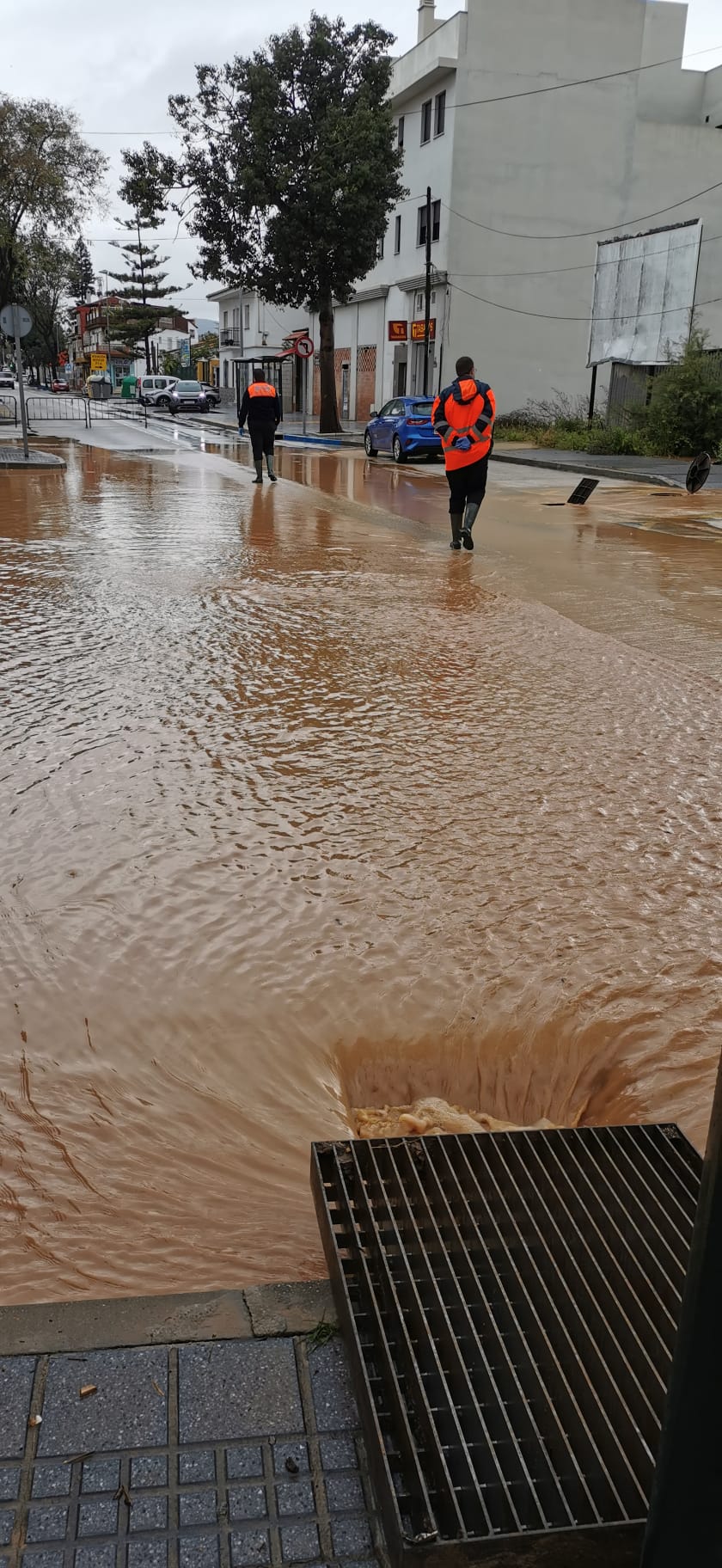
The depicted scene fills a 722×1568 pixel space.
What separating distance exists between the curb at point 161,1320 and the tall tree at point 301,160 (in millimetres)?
34294

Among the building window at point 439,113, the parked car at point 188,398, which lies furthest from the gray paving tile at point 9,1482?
the parked car at point 188,398

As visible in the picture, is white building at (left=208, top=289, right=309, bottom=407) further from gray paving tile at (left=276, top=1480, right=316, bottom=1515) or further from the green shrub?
gray paving tile at (left=276, top=1480, right=316, bottom=1515)

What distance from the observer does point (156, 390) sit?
192ft

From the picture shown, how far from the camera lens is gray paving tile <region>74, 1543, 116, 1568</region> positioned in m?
1.59

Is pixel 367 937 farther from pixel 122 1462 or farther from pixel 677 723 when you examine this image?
pixel 677 723

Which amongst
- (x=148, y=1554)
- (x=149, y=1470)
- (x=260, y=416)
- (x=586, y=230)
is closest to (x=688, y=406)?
(x=260, y=416)

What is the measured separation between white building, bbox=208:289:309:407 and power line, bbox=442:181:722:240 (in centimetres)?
1927

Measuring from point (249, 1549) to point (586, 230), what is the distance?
41303 millimetres

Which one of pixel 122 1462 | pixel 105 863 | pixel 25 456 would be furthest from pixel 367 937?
pixel 25 456

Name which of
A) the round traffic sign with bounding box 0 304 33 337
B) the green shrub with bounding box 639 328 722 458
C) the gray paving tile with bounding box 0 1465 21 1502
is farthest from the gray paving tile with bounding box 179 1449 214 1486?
the green shrub with bounding box 639 328 722 458

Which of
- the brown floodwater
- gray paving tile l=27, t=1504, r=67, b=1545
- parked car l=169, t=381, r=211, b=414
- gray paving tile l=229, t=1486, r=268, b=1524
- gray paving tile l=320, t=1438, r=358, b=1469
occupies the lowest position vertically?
parked car l=169, t=381, r=211, b=414

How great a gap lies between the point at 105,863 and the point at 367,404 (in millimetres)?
43766

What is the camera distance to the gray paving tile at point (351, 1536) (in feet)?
5.36

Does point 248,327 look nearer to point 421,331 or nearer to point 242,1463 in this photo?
point 421,331
